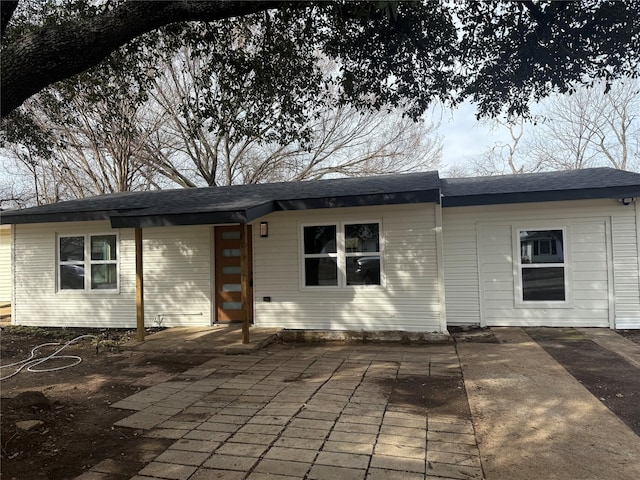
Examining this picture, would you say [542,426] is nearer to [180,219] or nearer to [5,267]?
[180,219]

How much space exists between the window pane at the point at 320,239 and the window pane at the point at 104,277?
175 inches

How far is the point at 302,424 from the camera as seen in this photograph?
12.5ft

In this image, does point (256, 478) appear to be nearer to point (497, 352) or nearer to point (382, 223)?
point (497, 352)

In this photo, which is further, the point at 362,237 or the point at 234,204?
the point at 362,237

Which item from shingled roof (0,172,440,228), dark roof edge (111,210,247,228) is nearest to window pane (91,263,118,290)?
shingled roof (0,172,440,228)

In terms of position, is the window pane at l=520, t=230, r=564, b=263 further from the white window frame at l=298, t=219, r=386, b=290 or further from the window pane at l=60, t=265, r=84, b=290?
the window pane at l=60, t=265, r=84, b=290

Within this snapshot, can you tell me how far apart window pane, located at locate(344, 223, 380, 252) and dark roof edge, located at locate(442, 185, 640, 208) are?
160cm

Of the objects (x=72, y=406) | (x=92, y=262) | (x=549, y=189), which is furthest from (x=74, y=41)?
(x=549, y=189)

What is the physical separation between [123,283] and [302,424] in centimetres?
673

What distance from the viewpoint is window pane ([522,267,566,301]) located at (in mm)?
8102

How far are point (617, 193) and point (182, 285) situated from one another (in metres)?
8.53

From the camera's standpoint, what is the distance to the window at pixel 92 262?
30.2 feet

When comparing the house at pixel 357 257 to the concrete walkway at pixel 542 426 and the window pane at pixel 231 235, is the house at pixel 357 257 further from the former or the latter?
the concrete walkway at pixel 542 426

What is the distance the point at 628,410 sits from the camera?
158 inches
